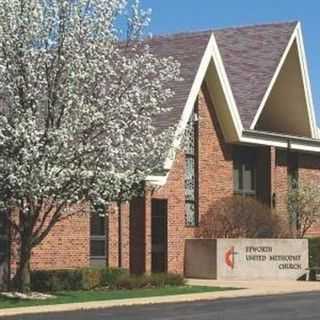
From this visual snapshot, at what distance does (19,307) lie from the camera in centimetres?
2180

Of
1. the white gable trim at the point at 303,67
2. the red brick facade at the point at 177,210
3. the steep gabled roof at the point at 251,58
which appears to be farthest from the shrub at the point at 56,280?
the white gable trim at the point at 303,67

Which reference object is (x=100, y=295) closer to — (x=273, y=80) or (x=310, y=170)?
(x=273, y=80)

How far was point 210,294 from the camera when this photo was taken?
2602 centimetres

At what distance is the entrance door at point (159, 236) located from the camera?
1342 inches

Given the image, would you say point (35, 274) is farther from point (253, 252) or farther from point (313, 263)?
point (313, 263)

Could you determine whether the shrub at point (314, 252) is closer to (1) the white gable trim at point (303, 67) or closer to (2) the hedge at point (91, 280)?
(1) the white gable trim at point (303, 67)

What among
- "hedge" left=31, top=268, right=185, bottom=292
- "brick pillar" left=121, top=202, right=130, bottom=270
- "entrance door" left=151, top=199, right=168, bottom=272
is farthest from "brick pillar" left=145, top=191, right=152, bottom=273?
"hedge" left=31, top=268, right=185, bottom=292

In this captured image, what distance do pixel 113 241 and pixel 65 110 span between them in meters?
9.27

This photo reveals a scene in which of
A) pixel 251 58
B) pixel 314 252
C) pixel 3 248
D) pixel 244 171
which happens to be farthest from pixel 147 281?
pixel 251 58

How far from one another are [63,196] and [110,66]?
340 centimetres

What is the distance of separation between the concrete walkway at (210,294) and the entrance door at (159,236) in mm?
2057

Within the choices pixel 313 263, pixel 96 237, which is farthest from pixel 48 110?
pixel 313 263

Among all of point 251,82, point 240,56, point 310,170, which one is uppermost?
point 240,56

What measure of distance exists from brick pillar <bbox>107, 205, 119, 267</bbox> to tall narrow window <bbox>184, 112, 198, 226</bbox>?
418 cm
